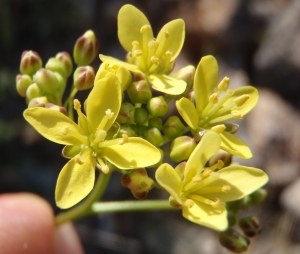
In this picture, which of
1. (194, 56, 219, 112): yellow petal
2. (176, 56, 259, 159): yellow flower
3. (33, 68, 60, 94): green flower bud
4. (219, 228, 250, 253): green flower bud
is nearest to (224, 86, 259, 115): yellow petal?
(176, 56, 259, 159): yellow flower

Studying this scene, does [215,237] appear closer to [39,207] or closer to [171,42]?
[39,207]

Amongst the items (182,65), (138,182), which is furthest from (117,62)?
(182,65)

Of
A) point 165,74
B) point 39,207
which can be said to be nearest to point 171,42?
point 165,74

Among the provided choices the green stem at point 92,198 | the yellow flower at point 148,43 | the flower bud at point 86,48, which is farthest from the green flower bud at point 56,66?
the green stem at point 92,198

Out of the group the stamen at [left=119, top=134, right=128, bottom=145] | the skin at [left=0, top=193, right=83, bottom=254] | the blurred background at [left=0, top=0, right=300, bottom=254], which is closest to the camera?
the stamen at [left=119, top=134, right=128, bottom=145]

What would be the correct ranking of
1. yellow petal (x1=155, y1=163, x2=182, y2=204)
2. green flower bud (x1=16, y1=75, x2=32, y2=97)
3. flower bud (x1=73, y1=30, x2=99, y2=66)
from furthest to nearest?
flower bud (x1=73, y1=30, x2=99, y2=66) < green flower bud (x1=16, y1=75, x2=32, y2=97) < yellow petal (x1=155, y1=163, x2=182, y2=204)

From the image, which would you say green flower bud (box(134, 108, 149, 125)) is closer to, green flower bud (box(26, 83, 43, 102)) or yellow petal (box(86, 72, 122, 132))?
yellow petal (box(86, 72, 122, 132))

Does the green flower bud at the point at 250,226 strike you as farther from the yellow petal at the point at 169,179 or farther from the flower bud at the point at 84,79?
the flower bud at the point at 84,79
